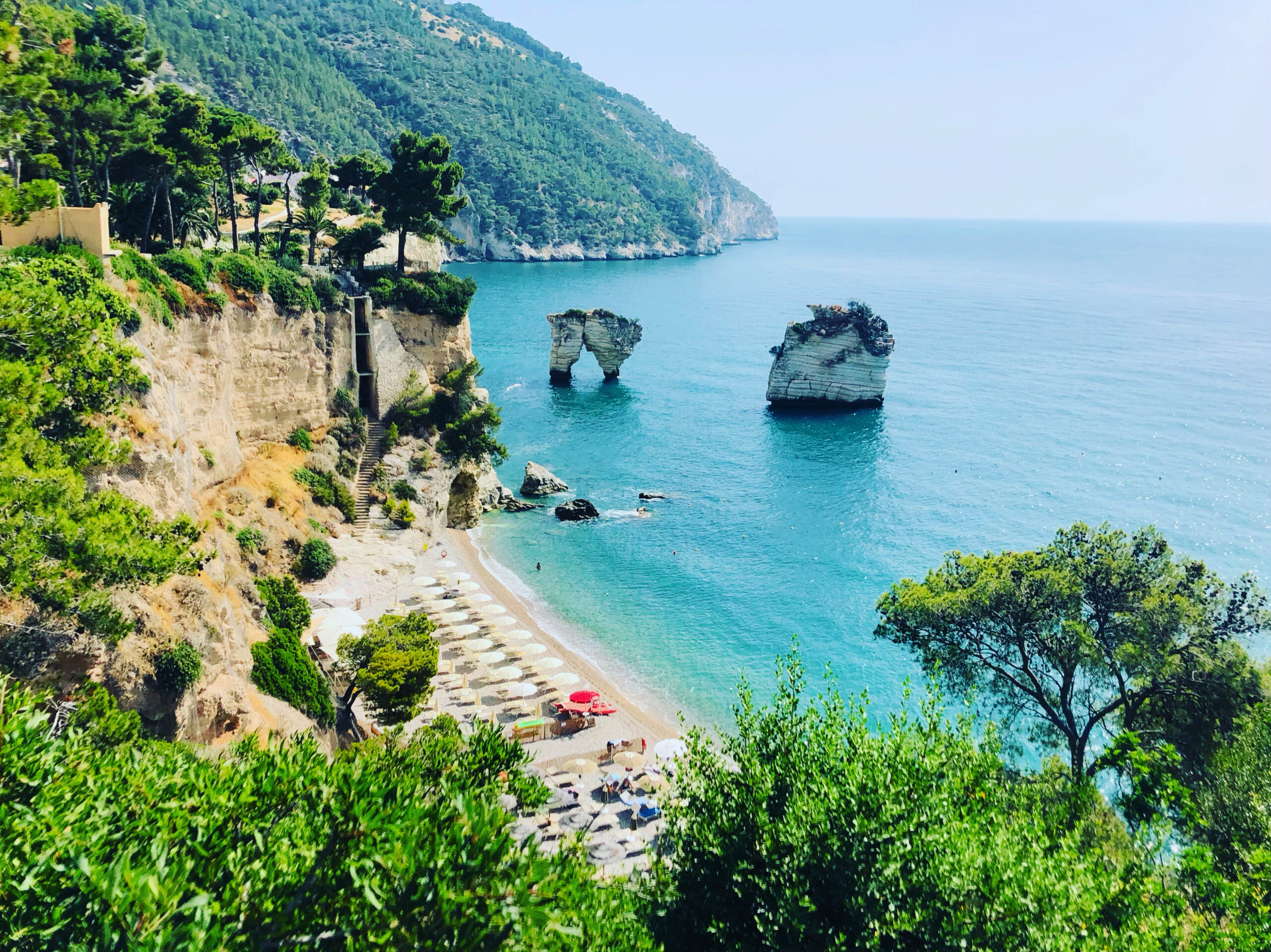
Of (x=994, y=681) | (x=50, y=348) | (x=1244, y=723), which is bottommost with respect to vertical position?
(x=994, y=681)

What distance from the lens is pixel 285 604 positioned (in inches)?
1409

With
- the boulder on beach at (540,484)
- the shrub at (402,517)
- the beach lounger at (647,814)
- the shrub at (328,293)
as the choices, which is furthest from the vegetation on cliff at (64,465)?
the boulder on beach at (540,484)

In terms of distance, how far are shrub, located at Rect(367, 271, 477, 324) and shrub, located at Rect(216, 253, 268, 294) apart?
375 inches

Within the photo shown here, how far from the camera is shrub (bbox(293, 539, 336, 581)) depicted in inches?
1590

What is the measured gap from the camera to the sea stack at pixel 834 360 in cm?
8738

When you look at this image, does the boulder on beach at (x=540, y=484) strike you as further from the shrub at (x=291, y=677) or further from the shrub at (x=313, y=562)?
the shrub at (x=291, y=677)

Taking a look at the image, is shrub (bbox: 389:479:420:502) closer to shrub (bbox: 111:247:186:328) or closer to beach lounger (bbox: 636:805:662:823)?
shrub (bbox: 111:247:186:328)

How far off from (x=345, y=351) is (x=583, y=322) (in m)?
52.4

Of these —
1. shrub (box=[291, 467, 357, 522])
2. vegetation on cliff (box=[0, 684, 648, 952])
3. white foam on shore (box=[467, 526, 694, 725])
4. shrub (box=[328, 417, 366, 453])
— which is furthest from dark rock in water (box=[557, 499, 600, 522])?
vegetation on cliff (box=[0, 684, 648, 952])

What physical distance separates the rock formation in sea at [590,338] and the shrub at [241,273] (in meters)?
56.3

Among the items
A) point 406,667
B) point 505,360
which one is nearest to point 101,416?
point 406,667

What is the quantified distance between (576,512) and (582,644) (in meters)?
17.0

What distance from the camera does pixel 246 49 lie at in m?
182

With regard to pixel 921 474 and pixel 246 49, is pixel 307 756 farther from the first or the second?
pixel 246 49
